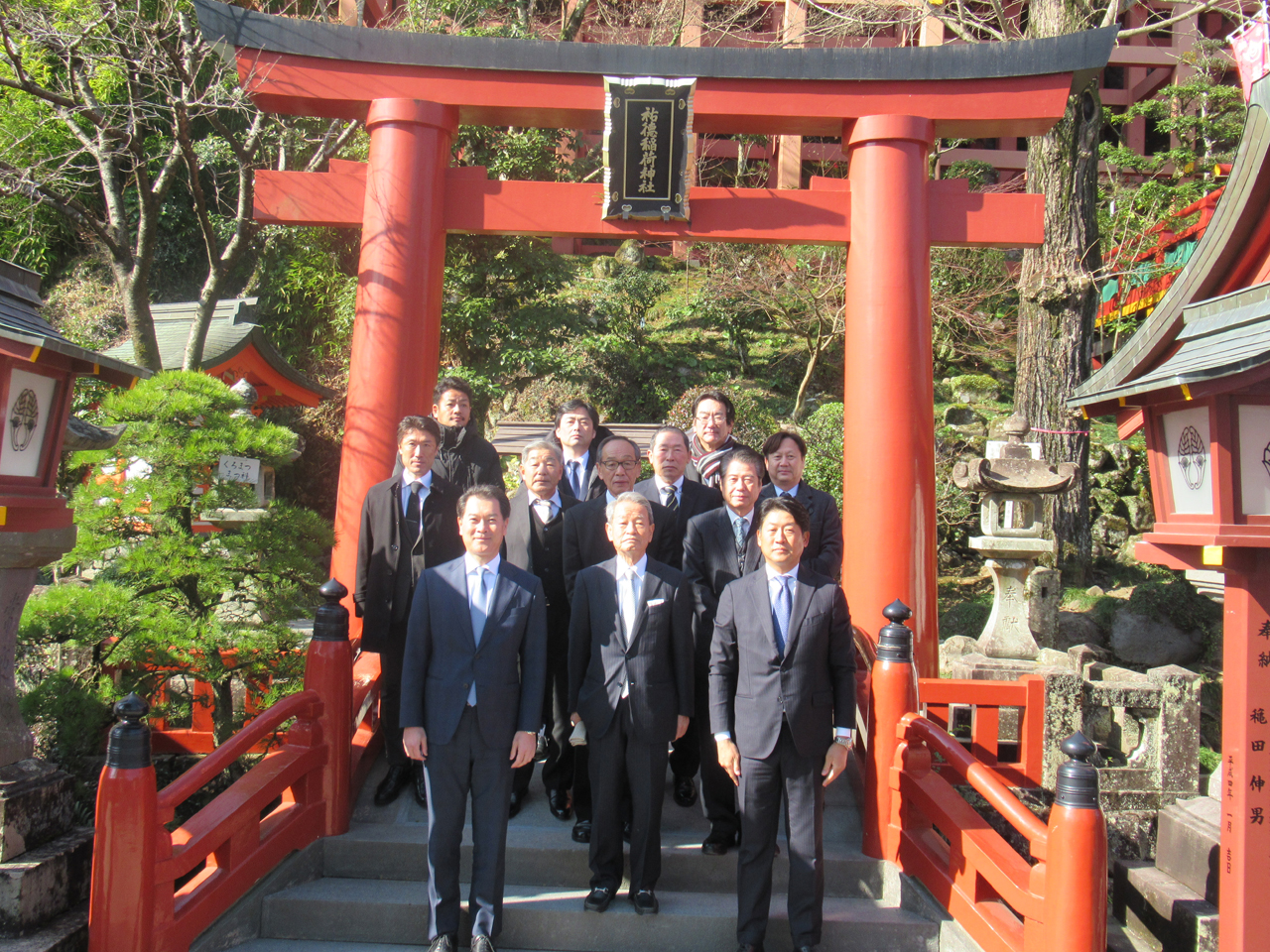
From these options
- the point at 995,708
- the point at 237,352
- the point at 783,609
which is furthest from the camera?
the point at 237,352

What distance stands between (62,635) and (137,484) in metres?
0.81

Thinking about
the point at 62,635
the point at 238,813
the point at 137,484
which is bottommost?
the point at 238,813

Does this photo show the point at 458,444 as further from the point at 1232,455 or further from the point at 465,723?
the point at 1232,455

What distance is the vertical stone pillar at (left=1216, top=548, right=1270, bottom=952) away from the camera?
314 centimetres

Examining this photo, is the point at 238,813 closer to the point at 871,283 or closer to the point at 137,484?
the point at 137,484

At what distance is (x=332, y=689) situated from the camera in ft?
12.7

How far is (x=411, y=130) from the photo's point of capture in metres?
5.63

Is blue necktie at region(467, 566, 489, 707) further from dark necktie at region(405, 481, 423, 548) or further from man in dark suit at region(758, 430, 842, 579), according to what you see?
man in dark suit at region(758, 430, 842, 579)

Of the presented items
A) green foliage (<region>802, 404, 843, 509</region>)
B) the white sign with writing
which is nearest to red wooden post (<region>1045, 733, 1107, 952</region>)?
the white sign with writing

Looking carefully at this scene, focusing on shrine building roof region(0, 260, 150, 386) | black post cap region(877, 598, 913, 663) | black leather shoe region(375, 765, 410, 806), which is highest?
shrine building roof region(0, 260, 150, 386)

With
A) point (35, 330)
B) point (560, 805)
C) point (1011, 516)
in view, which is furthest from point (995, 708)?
point (35, 330)

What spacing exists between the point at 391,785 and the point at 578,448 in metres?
1.81

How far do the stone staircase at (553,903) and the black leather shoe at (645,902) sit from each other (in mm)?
45

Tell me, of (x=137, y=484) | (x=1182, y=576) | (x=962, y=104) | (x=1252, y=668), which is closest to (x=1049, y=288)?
(x=1182, y=576)
